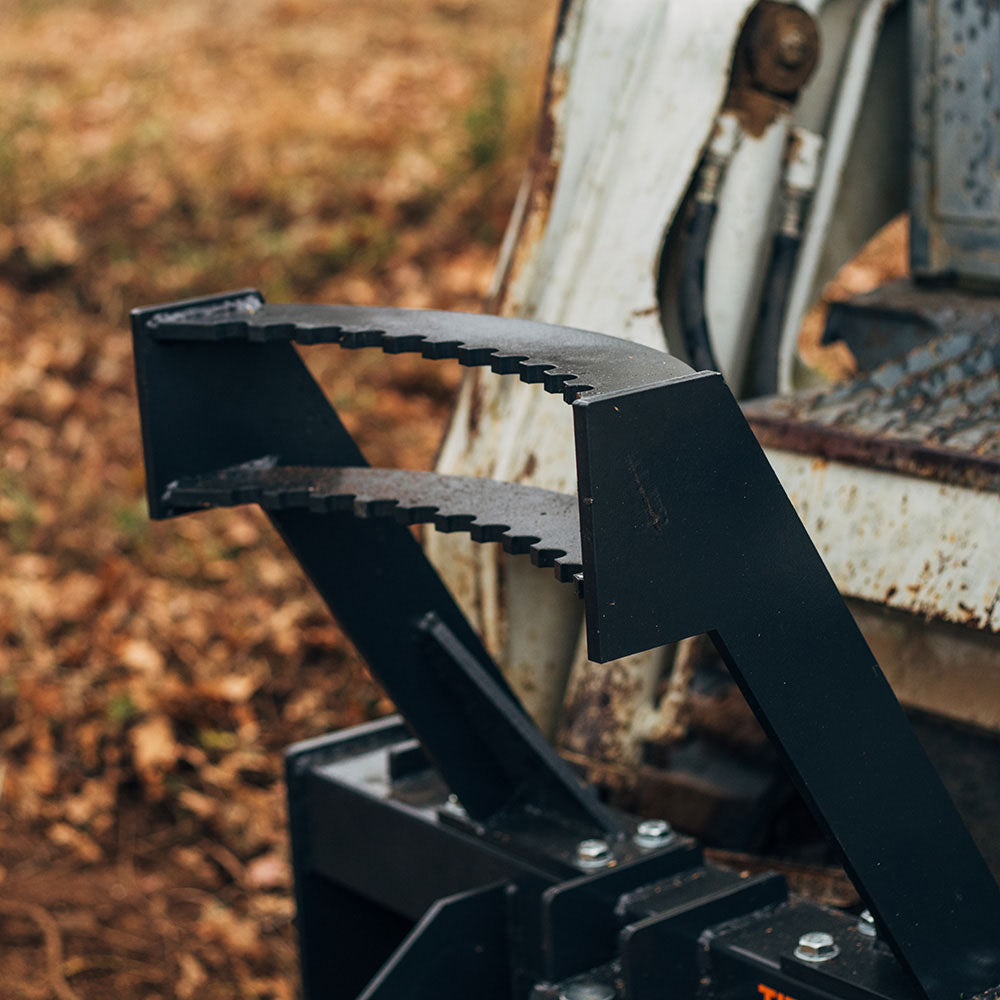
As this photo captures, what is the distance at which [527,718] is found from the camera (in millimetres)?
1718

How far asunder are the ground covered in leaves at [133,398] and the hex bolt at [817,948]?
1.59 meters

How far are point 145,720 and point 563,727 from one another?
70.5 inches

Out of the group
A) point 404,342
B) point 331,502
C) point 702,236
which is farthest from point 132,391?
point 404,342

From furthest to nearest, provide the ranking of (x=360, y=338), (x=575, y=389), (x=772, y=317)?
1. (x=772, y=317)
2. (x=360, y=338)
3. (x=575, y=389)

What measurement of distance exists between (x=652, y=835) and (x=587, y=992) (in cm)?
20

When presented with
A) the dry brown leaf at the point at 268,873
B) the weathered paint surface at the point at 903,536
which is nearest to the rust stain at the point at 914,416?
the weathered paint surface at the point at 903,536

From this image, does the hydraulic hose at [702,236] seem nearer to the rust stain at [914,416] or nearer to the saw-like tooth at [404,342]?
the rust stain at [914,416]

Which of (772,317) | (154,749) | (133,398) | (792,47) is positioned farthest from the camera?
(133,398)

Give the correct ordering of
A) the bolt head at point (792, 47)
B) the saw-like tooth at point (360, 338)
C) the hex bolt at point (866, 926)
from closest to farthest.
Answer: the saw-like tooth at point (360, 338), the hex bolt at point (866, 926), the bolt head at point (792, 47)

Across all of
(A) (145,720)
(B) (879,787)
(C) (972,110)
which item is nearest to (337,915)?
(B) (879,787)

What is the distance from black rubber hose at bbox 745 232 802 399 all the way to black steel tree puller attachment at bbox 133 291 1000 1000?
59 centimetres

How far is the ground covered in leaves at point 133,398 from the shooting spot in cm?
314

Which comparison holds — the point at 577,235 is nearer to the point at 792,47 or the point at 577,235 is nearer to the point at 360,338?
the point at 792,47

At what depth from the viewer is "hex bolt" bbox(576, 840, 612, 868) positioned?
5.33 ft
